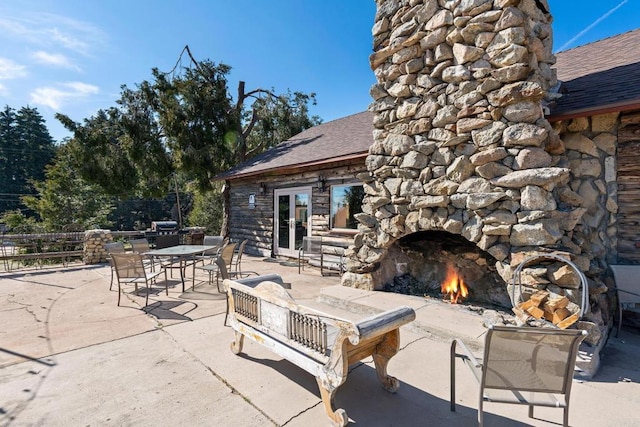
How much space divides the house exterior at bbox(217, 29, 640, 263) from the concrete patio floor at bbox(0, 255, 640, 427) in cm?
188

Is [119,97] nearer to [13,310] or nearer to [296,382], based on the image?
[13,310]

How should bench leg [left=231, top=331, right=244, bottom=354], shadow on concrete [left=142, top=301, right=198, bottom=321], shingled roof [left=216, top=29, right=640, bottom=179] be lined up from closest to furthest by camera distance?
bench leg [left=231, top=331, right=244, bottom=354] → shingled roof [left=216, top=29, right=640, bottom=179] → shadow on concrete [left=142, top=301, right=198, bottom=321]

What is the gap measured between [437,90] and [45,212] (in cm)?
1986

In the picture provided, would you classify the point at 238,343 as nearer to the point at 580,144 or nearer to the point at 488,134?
the point at 488,134

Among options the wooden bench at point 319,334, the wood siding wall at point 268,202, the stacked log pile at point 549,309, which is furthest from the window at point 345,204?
the wooden bench at point 319,334

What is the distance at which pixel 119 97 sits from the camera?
1360 cm

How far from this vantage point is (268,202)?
10070mm

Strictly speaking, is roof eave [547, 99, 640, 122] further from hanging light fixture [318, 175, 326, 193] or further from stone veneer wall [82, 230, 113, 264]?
stone veneer wall [82, 230, 113, 264]

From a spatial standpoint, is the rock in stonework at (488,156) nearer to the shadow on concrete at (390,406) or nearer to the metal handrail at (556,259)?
the metal handrail at (556,259)

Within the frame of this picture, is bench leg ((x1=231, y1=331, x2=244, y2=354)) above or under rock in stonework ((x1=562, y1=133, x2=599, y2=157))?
under

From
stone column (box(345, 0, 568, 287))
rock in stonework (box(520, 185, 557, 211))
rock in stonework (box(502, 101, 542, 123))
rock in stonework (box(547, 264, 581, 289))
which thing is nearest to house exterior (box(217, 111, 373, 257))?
stone column (box(345, 0, 568, 287))

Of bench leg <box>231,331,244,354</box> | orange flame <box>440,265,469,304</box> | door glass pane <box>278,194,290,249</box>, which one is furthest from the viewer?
door glass pane <box>278,194,290,249</box>

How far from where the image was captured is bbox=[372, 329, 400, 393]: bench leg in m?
2.50

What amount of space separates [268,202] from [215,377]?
757 centimetres
